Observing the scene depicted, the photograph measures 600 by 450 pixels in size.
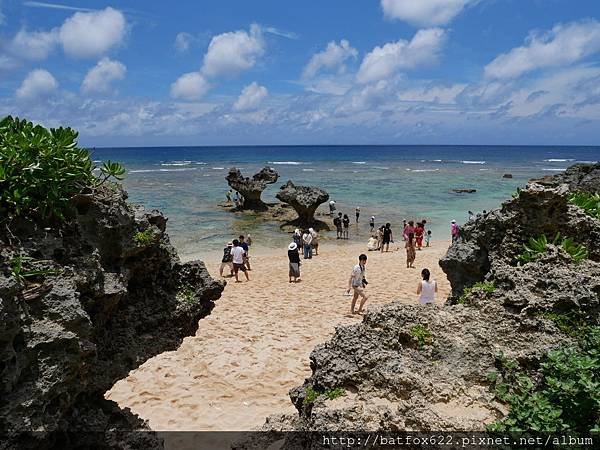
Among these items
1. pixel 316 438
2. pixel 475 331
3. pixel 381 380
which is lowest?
pixel 316 438

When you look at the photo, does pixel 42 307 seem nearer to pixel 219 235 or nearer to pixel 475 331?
pixel 475 331

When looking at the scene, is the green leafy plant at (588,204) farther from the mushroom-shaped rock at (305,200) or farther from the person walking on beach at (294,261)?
the mushroom-shaped rock at (305,200)

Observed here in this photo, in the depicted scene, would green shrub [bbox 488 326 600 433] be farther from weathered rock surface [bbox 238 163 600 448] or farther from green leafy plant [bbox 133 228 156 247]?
green leafy plant [bbox 133 228 156 247]

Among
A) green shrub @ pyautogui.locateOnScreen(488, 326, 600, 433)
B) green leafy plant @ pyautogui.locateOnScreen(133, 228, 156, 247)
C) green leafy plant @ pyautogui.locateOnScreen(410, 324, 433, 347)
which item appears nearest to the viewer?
green shrub @ pyautogui.locateOnScreen(488, 326, 600, 433)

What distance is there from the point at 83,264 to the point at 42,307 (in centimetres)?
62

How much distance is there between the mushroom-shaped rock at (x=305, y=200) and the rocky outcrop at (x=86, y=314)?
24.9 meters

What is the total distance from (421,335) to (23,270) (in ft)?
10.3

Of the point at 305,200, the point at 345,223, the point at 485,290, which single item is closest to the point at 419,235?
the point at 345,223

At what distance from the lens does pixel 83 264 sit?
391cm

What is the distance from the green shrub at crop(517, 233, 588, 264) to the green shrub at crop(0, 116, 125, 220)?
14.5ft

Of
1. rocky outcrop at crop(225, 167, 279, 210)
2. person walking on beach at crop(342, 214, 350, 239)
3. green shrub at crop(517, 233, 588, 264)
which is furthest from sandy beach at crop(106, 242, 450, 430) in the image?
rocky outcrop at crop(225, 167, 279, 210)

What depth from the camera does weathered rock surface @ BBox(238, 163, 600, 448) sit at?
3.45 meters

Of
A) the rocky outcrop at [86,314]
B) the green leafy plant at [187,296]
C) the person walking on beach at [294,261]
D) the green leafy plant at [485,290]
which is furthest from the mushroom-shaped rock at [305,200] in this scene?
the green leafy plant at [485,290]

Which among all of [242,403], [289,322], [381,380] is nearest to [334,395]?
[381,380]
